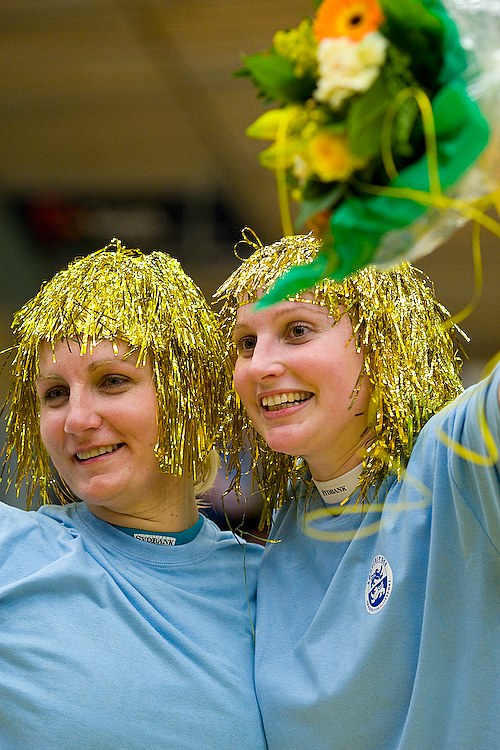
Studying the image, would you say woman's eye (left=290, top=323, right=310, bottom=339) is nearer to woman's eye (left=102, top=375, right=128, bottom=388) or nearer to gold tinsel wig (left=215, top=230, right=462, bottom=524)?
gold tinsel wig (left=215, top=230, right=462, bottom=524)

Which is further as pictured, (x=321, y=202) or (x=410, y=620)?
(x=410, y=620)

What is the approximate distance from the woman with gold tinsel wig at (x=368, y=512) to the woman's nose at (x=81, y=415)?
238mm

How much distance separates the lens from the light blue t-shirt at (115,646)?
4.74 feet

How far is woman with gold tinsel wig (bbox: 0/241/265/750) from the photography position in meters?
1.47

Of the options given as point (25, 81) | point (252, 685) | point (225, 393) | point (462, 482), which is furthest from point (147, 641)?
point (25, 81)

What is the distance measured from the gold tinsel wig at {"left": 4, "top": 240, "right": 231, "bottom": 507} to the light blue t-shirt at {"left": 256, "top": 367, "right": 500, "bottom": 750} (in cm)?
32

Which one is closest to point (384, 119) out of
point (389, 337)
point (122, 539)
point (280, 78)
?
point (280, 78)

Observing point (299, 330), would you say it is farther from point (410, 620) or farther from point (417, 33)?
point (417, 33)

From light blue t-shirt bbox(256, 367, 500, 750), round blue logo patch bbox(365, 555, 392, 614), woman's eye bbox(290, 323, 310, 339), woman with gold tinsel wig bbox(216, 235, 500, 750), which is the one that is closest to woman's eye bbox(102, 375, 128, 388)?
woman with gold tinsel wig bbox(216, 235, 500, 750)

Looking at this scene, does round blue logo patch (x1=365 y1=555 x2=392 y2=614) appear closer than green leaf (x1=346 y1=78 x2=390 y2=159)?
No

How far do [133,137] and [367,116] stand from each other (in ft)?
11.8

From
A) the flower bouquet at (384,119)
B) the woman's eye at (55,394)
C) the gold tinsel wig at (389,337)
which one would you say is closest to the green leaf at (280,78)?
the flower bouquet at (384,119)

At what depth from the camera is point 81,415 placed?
1.66 m

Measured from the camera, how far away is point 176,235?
4871mm
